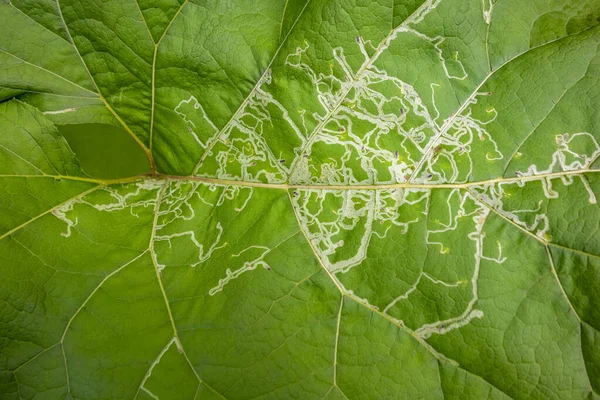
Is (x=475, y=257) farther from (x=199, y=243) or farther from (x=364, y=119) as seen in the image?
(x=199, y=243)

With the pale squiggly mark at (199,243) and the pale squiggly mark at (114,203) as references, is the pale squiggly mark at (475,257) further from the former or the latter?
the pale squiggly mark at (114,203)

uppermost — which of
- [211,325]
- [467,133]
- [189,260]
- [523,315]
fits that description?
[467,133]

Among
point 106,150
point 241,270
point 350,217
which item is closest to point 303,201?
point 350,217

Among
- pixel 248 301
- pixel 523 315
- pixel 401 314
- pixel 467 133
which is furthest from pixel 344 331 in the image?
pixel 467 133

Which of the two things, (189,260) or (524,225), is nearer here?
(524,225)

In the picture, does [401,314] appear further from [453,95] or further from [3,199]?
[3,199]

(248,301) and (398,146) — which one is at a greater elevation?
(398,146)
